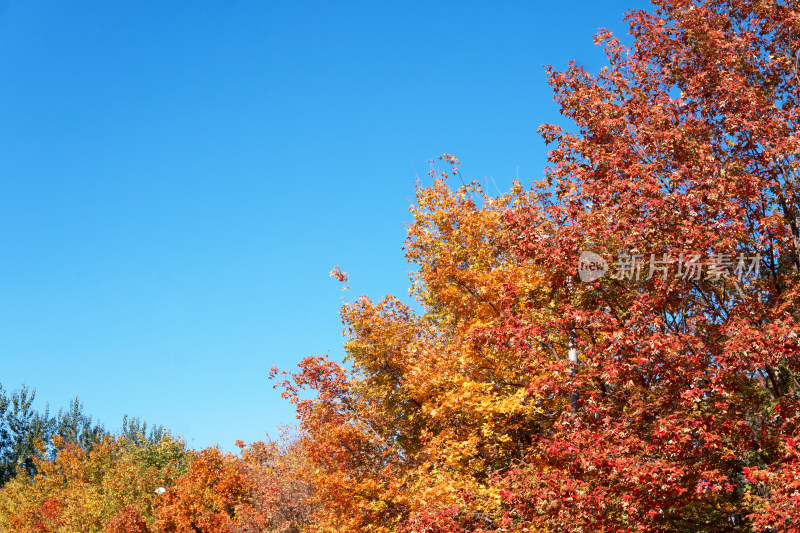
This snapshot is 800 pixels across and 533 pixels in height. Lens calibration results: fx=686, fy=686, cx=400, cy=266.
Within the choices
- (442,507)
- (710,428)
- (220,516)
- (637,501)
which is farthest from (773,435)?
(220,516)

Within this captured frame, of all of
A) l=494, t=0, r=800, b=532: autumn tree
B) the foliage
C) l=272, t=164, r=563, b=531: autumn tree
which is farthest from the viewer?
the foliage

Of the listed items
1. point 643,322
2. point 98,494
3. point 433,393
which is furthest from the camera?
point 98,494

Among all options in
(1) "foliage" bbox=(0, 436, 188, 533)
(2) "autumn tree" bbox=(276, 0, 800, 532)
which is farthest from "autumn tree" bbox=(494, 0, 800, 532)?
(1) "foliage" bbox=(0, 436, 188, 533)

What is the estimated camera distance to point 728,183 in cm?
1077

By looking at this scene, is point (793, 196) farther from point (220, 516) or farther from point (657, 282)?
point (220, 516)

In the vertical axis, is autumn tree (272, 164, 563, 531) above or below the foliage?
→ below

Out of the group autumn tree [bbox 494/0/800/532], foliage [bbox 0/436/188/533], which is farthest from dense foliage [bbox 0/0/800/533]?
foliage [bbox 0/436/188/533]

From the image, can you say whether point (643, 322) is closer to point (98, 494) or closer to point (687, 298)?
point (687, 298)

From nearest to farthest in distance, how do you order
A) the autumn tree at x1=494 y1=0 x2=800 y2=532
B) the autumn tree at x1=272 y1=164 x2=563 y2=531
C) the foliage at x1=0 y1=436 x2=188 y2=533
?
the autumn tree at x1=494 y1=0 x2=800 y2=532, the autumn tree at x1=272 y1=164 x2=563 y2=531, the foliage at x1=0 y1=436 x2=188 y2=533

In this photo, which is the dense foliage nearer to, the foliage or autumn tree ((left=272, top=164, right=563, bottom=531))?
autumn tree ((left=272, top=164, right=563, bottom=531))

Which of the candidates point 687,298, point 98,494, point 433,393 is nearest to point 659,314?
point 687,298

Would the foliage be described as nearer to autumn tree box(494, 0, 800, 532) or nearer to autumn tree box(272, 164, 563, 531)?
autumn tree box(272, 164, 563, 531)

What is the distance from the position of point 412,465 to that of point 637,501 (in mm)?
10744

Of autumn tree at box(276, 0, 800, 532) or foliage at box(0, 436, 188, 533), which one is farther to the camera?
foliage at box(0, 436, 188, 533)
